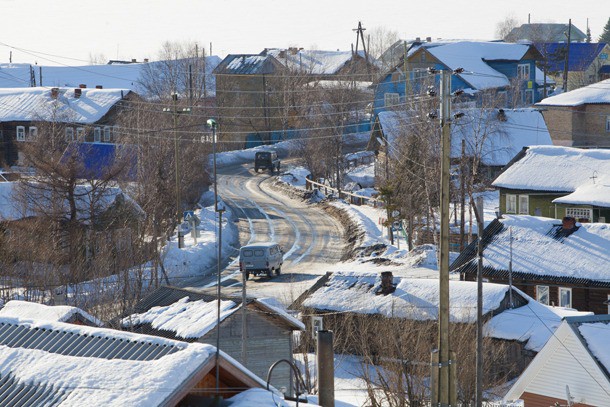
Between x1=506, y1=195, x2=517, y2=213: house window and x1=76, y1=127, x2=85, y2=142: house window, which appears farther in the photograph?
x1=76, y1=127, x2=85, y2=142: house window

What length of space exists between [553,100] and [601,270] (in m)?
31.3

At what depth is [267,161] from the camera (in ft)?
212

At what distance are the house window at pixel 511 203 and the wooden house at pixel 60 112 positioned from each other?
82.1 ft

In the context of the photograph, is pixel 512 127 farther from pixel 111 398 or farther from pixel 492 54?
pixel 111 398

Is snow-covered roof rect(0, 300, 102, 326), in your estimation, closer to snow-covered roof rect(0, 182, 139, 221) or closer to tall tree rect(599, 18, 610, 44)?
snow-covered roof rect(0, 182, 139, 221)

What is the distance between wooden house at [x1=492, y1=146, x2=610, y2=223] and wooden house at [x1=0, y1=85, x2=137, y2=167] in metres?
25.3

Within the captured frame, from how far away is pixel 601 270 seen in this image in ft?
97.2

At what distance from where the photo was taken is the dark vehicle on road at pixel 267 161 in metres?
64.3

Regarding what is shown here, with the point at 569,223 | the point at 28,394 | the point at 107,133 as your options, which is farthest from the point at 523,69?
the point at 28,394

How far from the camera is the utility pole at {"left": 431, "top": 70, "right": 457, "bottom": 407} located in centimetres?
1548

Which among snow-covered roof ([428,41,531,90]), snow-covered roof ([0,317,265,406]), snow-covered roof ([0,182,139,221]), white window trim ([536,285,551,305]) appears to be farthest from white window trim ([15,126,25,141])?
snow-covered roof ([0,317,265,406])

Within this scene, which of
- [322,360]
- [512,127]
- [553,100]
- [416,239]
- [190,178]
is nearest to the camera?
[322,360]

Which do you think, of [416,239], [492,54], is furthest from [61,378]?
[492,54]

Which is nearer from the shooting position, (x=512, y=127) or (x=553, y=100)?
(x=512, y=127)
